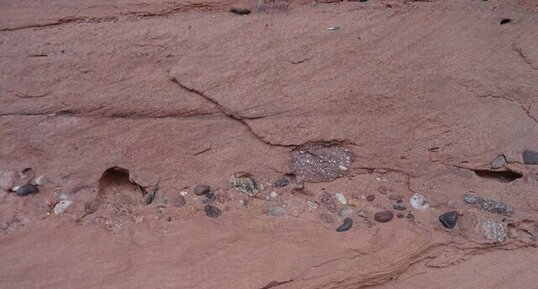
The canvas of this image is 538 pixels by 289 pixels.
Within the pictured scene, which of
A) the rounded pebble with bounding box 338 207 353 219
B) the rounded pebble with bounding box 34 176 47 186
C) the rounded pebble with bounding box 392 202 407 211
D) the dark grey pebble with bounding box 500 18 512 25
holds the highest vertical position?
the dark grey pebble with bounding box 500 18 512 25

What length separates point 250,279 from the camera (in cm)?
185

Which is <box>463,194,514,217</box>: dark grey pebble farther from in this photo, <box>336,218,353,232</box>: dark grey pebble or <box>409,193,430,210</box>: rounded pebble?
<box>336,218,353,232</box>: dark grey pebble

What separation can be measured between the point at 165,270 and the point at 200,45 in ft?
3.00

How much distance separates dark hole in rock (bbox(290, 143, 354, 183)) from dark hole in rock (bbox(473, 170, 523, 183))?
51 centimetres

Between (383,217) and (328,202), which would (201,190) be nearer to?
(328,202)

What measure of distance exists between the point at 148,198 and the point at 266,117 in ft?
1.80

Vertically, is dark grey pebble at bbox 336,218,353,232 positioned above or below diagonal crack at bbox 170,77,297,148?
below

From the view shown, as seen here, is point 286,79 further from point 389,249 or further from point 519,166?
point 519,166

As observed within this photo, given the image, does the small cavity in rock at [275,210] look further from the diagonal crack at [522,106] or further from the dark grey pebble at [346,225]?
the diagonal crack at [522,106]

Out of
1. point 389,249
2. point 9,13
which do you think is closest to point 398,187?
point 389,249

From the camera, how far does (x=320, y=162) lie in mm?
2250

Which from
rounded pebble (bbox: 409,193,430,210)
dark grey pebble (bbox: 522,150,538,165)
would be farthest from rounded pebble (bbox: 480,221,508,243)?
dark grey pebble (bbox: 522,150,538,165)

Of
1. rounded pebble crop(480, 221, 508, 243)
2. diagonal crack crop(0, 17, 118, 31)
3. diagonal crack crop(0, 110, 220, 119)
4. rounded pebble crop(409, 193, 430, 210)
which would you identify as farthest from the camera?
diagonal crack crop(0, 17, 118, 31)

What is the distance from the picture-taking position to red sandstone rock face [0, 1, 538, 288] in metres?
2.07
